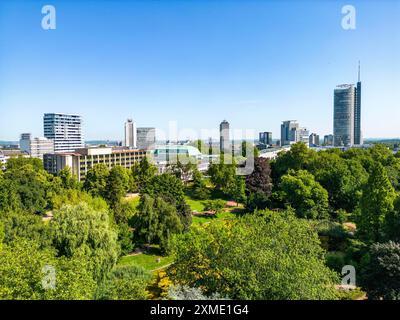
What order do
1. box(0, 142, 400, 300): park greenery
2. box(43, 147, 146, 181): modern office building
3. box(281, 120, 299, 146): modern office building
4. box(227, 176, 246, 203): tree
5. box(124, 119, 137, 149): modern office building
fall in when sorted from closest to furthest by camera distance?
box(0, 142, 400, 300): park greenery, box(227, 176, 246, 203): tree, box(43, 147, 146, 181): modern office building, box(124, 119, 137, 149): modern office building, box(281, 120, 299, 146): modern office building

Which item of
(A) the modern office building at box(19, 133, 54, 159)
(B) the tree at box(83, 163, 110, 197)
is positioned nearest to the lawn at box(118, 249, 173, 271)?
(B) the tree at box(83, 163, 110, 197)

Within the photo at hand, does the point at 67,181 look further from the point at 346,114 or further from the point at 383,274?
the point at 346,114

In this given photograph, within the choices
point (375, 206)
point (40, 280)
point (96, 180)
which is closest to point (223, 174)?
point (96, 180)

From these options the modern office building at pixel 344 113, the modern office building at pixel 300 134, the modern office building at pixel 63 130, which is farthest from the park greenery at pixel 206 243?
the modern office building at pixel 300 134

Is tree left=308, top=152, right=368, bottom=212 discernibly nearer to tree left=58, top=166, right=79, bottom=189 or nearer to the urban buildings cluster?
the urban buildings cluster

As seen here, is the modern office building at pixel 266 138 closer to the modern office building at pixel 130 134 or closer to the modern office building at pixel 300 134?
the modern office building at pixel 300 134
